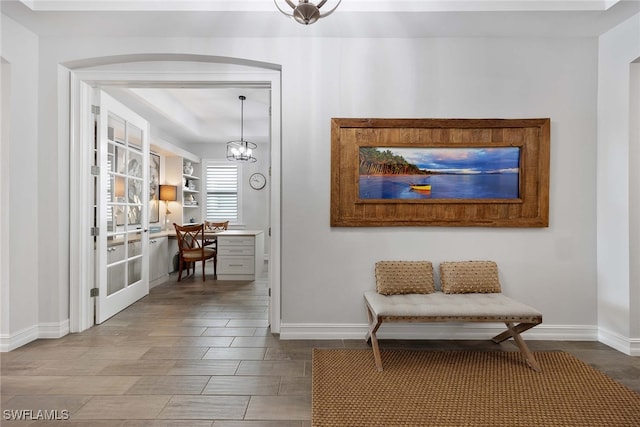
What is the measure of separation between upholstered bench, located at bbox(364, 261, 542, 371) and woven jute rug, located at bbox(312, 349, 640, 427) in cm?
17

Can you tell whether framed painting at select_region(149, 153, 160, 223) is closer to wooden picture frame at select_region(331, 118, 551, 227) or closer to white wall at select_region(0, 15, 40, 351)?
white wall at select_region(0, 15, 40, 351)

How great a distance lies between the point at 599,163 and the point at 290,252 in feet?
9.07

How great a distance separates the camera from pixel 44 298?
277 centimetres

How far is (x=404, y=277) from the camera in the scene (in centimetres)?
262

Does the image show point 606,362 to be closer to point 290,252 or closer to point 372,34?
point 290,252

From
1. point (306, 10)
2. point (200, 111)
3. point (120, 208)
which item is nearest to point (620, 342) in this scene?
point (306, 10)

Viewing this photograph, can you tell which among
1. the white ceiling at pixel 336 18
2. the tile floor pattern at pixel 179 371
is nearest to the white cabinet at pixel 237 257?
the tile floor pattern at pixel 179 371

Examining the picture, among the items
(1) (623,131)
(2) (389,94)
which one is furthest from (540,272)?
(2) (389,94)

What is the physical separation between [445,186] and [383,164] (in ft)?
1.89

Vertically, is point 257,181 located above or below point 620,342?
above

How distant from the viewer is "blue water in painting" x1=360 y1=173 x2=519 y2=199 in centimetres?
278

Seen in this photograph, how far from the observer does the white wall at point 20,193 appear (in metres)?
2.54

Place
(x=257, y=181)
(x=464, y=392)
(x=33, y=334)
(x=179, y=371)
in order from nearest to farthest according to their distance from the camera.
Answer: (x=464, y=392), (x=179, y=371), (x=33, y=334), (x=257, y=181)

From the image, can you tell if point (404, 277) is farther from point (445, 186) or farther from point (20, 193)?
point (20, 193)
